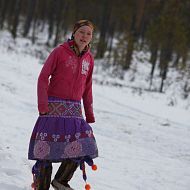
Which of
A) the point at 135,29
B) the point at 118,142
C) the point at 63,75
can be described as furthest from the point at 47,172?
the point at 135,29

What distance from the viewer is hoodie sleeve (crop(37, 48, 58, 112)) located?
349cm

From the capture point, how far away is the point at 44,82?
11.6 ft

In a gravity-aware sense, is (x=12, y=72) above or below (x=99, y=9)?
below

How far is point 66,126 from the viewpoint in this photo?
3629 mm

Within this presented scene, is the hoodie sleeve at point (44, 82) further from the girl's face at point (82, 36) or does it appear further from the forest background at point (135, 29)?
the forest background at point (135, 29)

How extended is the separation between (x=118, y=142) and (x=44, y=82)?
163 inches

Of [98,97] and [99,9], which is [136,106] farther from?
[99,9]

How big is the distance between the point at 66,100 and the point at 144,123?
20.4 ft

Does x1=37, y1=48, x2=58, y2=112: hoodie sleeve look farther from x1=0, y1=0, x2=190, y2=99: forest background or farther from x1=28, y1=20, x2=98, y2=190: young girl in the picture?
x1=0, y1=0, x2=190, y2=99: forest background

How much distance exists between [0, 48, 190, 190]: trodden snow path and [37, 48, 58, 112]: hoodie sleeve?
1.07 meters

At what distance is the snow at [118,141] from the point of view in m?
5.01

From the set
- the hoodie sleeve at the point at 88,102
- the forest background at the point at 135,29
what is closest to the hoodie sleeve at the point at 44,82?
the hoodie sleeve at the point at 88,102

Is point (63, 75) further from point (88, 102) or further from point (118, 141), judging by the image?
point (118, 141)

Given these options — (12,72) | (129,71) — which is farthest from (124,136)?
(129,71)
